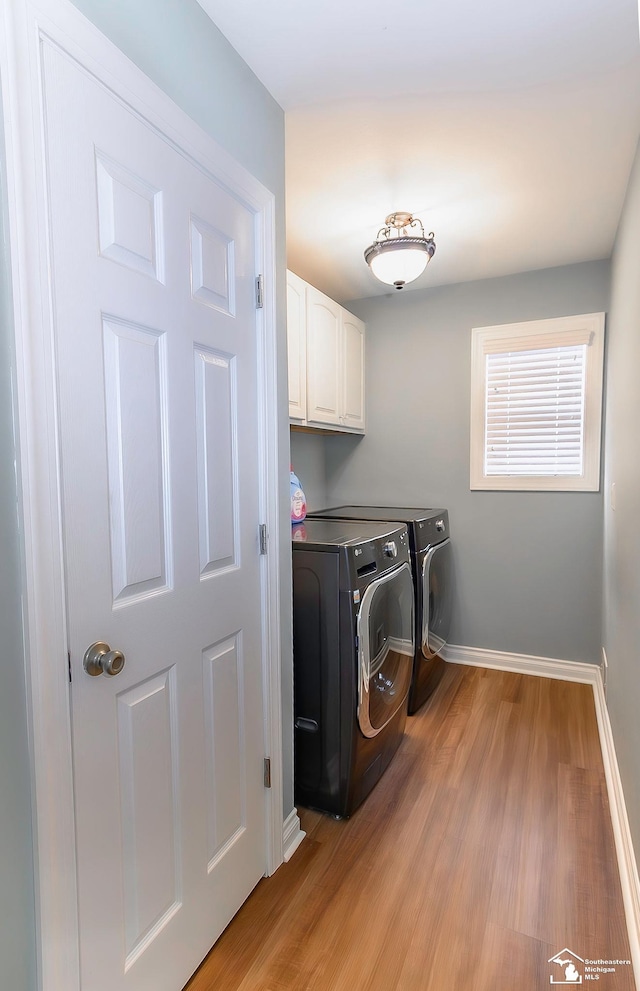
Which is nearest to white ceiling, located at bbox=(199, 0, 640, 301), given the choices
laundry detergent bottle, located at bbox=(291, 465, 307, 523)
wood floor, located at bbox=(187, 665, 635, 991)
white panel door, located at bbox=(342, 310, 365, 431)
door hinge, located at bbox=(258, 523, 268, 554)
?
white panel door, located at bbox=(342, 310, 365, 431)

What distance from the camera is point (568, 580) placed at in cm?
292

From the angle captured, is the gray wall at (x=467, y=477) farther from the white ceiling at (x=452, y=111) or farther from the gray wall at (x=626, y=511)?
the white ceiling at (x=452, y=111)

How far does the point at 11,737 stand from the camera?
2.71 ft

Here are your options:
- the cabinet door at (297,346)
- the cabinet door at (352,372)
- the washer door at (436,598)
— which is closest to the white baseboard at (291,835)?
the washer door at (436,598)

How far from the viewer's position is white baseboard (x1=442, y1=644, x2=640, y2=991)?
140cm

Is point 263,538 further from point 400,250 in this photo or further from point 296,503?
point 400,250

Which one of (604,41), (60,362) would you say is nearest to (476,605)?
(604,41)

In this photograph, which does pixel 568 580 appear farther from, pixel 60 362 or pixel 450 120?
pixel 60 362

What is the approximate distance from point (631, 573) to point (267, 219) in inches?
65.0

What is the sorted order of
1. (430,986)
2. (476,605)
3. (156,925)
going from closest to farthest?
(156,925)
(430,986)
(476,605)

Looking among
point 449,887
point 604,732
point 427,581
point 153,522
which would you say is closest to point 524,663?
point 604,732

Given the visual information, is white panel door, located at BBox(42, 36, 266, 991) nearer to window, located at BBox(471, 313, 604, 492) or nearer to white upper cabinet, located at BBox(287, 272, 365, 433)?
white upper cabinet, located at BBox(287, 272, 365, 433)

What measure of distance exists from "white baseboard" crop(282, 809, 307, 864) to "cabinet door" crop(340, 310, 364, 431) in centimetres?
200

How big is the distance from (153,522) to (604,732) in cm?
235
